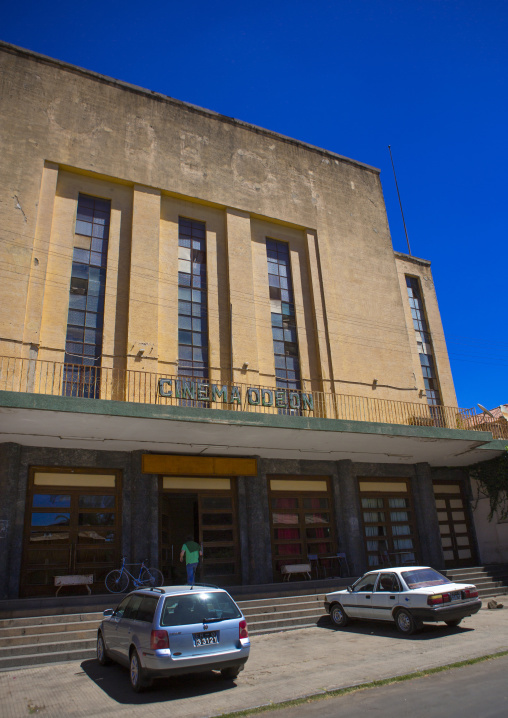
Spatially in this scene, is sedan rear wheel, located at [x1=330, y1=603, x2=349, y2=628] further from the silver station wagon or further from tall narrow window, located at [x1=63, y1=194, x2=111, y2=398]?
tall narrow window, located at [x1=63, y1=194, x2=111, y2=398]

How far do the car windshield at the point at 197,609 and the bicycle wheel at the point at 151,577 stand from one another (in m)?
6.06

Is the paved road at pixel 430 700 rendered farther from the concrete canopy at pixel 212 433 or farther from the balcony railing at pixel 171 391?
the balcony railing at pixel 171 391

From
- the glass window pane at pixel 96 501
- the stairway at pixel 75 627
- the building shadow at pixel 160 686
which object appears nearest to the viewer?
the building shadow at pixel 160 686

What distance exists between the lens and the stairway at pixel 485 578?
15117 millimetres

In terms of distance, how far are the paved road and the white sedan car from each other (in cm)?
250

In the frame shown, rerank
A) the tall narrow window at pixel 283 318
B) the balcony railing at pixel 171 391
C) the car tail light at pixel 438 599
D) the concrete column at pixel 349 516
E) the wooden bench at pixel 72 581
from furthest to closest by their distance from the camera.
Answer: the tall narrow window at pixel 283 318
the concrete column at pixel 349 516
the balcony railing at pixel 171 391
the wooden bench at pixel 72 581
the car tail light at pixel 438 599

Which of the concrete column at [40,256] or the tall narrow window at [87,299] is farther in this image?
the tall narrow window at [87,299]

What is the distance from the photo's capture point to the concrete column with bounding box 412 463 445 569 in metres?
17.4

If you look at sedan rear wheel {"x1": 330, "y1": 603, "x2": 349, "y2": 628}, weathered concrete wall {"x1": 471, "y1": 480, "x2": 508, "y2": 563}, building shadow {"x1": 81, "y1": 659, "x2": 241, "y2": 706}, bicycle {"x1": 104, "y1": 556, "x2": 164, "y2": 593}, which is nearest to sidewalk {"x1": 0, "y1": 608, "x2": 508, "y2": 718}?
building shadow {"x1": 81, "y1": 659, "x2": 241, "y2": 706}

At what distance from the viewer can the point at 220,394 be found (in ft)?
48.5

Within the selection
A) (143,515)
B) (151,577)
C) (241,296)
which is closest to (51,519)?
(143,515)

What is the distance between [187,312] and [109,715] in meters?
A: 12.3

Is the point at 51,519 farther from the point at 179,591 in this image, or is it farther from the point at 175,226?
the point at 175,226

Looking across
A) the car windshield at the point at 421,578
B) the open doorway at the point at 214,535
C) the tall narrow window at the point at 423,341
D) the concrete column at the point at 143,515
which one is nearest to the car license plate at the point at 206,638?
the car windshield at the point at 421,578
